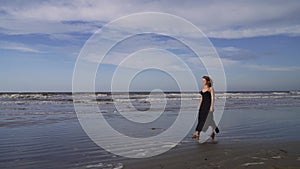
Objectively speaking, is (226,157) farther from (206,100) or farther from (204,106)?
(206,100)

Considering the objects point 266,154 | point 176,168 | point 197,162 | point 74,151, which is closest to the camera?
point 176,168

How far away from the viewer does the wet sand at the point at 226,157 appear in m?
5.62

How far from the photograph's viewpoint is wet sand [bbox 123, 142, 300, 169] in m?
5.62

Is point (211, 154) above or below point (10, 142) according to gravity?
below

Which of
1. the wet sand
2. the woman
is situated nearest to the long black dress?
the woman

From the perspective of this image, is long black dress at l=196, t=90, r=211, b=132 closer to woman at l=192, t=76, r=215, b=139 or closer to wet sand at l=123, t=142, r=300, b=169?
woman at l=192, t=76, r=215, b=139

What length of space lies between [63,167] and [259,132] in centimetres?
693

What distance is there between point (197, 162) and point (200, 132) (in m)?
3.89

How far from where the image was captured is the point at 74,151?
703cm

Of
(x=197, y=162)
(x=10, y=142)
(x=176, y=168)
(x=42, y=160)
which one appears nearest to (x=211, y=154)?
(x=197, y=162)

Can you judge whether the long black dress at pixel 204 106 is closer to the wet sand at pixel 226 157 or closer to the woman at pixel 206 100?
the woman at pixel 206 100

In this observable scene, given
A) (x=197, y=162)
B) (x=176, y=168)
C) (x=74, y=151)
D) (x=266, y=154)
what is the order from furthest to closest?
(x=74, y=151)
(x=266, y=154)
(x=197, y=162)
(x=176, y=168)

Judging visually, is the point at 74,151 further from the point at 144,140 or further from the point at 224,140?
the point at 224,140

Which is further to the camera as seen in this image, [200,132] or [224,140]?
[200,132]
